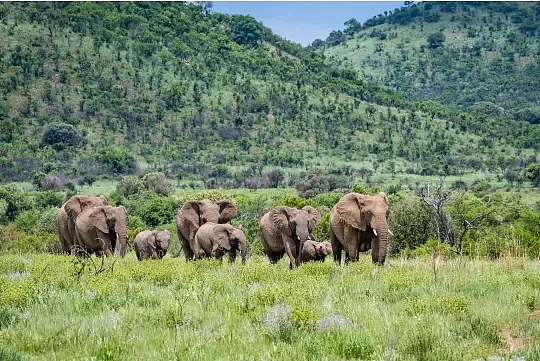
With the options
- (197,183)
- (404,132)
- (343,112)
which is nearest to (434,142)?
(404,132)

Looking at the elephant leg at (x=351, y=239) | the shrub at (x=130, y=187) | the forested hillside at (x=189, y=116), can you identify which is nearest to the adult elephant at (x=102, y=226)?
the elephant leg at (x=351, y=239)

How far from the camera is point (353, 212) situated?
15953 mm

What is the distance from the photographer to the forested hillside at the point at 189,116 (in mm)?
97375

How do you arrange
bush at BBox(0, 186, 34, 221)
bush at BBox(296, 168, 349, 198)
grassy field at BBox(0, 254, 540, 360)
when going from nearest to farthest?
grassy field at BBox(0, 254, 540, 360), bush at BBox(0, 186, 34, 221), bush at BBox(296, 168, 349, 198)

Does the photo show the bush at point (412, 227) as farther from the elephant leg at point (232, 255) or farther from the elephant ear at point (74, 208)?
the elephant ear at point (74, 208)

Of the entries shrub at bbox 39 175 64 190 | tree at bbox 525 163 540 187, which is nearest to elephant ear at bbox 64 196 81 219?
shrub at bbox 39 175 64 190

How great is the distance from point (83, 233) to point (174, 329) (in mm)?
13964

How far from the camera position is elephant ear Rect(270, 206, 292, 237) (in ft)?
58.5

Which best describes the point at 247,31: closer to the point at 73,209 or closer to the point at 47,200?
the point at 47,200

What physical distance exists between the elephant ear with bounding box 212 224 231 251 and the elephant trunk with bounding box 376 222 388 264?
553cm

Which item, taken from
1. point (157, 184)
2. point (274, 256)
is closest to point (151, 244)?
point (274, 256)

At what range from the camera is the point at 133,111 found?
11406 centimetres

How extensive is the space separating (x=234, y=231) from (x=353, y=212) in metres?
4.63

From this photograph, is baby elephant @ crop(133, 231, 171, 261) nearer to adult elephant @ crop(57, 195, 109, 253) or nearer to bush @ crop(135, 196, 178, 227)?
adult elephant @ crop(57, 195, 109, 253)
